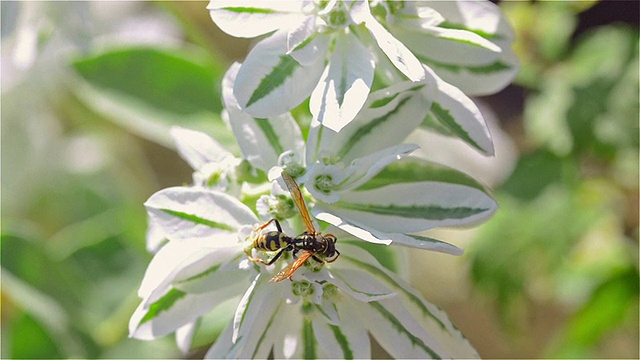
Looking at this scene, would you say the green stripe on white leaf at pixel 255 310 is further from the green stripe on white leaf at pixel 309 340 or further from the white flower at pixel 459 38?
the white flower at pixel 459 38

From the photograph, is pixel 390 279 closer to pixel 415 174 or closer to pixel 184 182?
pixel 415 174

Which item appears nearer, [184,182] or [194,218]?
[194,218]

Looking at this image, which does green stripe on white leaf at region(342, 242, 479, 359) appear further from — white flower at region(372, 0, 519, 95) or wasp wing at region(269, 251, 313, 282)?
white flower at region(372, 0, 519, 95)

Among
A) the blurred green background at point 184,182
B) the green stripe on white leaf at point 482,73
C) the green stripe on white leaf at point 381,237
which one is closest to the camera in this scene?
the green stripe on white leaf at point 381,237

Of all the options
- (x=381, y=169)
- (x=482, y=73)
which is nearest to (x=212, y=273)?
(x=381, y=169)

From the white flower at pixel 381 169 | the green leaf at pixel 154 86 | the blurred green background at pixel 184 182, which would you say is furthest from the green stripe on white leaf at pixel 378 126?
the green leaf at pixel 154 86

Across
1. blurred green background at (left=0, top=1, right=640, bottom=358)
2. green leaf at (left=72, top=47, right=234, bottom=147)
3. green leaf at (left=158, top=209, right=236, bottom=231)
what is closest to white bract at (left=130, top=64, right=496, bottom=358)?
green leaf at (left=158, top=209, right=236, bottom=231)
